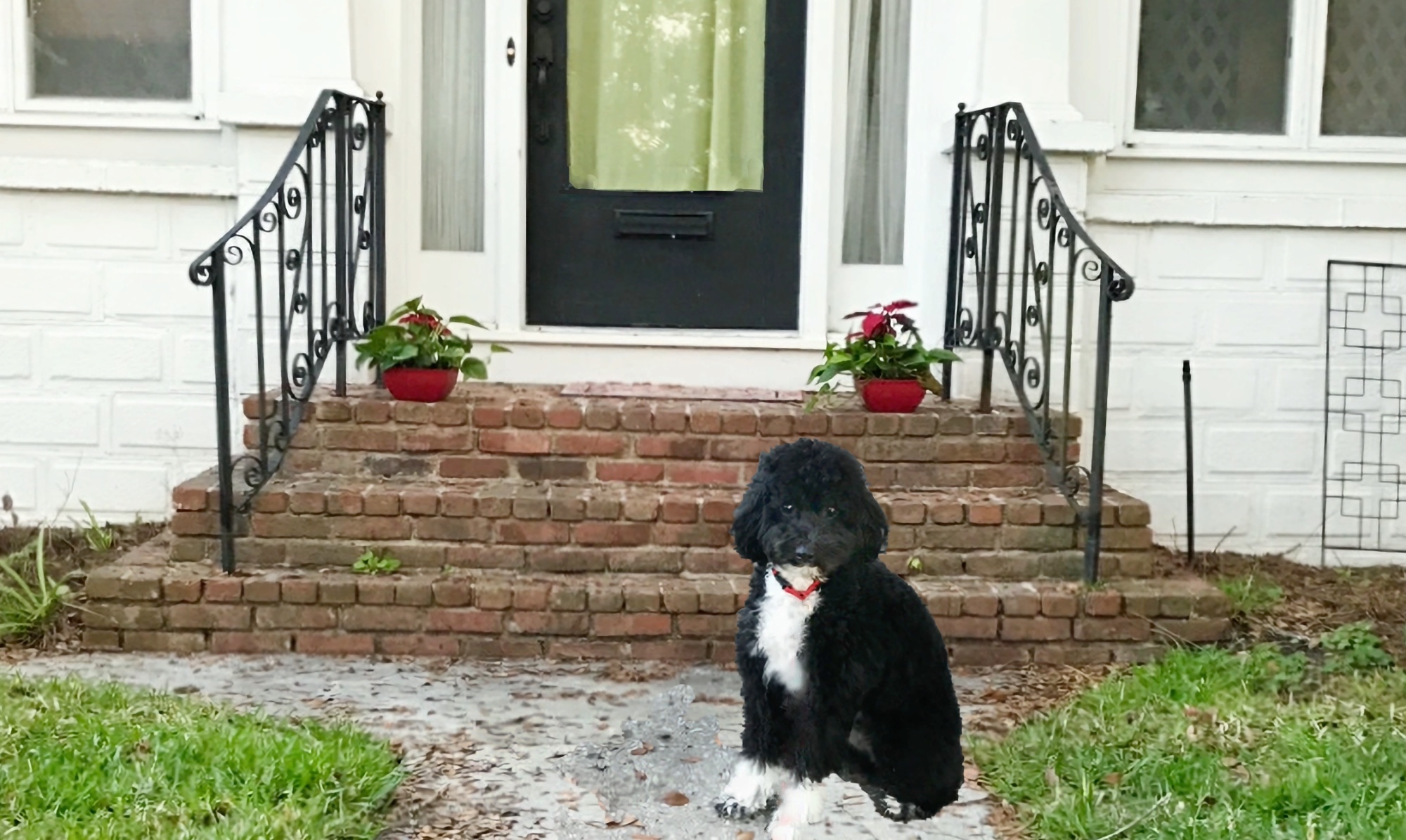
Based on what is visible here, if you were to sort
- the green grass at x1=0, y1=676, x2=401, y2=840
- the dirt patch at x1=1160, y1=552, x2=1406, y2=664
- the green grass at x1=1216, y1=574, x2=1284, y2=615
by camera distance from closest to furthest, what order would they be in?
the green grass at x1=0, y1=676, x2=401, y2=840, the dirt patch at x1=1160, y1=552, x2=1406, y2=664, the green grass at x1=1216, y1=574, x2=1284, y2=615

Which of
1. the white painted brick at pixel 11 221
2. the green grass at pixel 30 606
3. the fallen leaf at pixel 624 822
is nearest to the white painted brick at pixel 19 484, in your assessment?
→ the white painted brick at pixel 11 221

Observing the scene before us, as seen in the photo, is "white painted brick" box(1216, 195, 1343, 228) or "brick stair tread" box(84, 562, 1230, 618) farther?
"white painted brick" box(1216, 195, 1343, 228)

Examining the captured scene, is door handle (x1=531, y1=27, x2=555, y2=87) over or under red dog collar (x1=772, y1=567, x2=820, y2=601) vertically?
over

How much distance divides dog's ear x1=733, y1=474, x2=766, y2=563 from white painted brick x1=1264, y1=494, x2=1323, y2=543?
4.02 metres

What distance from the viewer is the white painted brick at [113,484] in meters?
5.05

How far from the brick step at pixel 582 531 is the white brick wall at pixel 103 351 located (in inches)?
44.6

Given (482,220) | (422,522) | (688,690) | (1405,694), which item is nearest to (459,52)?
(482,220)

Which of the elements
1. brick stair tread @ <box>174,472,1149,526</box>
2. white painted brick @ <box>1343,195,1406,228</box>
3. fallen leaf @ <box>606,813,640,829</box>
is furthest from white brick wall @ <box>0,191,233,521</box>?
white painted brick @ <box>1343,195,1406,228</box>

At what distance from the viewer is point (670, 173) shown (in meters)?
5.21

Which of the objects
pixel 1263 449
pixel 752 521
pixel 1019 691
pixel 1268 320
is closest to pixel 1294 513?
pixel 1263 449

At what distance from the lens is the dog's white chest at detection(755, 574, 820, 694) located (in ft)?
6.14

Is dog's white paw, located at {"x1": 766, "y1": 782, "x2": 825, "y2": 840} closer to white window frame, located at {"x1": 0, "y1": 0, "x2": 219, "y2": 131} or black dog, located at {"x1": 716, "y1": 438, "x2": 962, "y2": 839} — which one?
black dog, located at {"x1": 716, "y1": 438, "x2": 962, "y2": 839}

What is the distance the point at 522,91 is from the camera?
5.10 m

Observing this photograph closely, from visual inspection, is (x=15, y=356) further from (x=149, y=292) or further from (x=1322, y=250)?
(x=1322, y=250)
